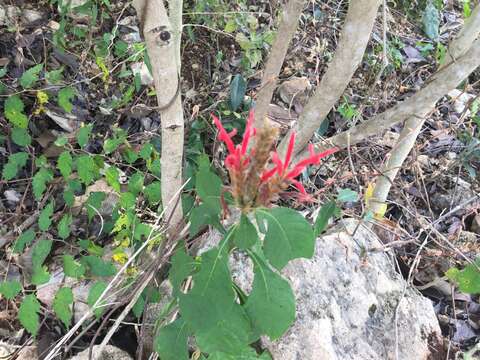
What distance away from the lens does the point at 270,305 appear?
42.2 inches

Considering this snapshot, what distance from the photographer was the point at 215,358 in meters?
1.24

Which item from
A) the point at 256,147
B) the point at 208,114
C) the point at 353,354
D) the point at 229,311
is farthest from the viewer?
the point at 208,114

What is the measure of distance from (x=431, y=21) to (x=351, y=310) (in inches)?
98.9

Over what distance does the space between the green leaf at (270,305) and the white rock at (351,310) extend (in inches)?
19.1

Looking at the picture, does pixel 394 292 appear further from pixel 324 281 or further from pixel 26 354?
pixel 26 354

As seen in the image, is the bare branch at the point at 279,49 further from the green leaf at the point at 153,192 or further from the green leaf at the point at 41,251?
the green leaf at the point at 41,251

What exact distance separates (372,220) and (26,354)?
1.48 meters

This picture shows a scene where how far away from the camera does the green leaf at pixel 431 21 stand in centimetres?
332

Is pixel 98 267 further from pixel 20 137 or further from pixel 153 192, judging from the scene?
pixel 20 137

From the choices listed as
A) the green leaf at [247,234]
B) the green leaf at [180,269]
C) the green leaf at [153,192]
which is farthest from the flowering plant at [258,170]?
the green leaf at [153,192]

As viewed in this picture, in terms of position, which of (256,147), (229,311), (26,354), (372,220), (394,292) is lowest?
(26,354)

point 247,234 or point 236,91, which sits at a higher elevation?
point 247,234

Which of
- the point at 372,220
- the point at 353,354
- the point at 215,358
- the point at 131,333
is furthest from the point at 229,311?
the point at 372,220

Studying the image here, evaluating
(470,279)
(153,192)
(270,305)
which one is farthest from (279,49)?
(470,279)
